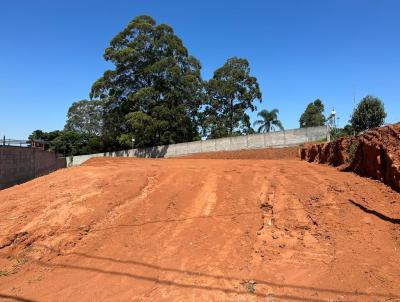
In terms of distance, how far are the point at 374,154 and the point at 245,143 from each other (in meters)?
23.2

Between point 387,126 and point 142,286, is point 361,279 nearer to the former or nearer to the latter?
point 142,286

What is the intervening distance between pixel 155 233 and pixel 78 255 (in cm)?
170

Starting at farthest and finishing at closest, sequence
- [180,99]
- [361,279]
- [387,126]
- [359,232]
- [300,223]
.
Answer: [180,99] → [387,126] → [300,223] → [359,232] → [361,279]

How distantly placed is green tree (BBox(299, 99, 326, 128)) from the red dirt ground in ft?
152

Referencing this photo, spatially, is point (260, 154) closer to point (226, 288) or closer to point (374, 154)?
point (374, 154)

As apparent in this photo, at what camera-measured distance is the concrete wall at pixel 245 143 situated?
30.8 m

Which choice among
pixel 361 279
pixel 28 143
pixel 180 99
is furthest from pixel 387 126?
pixel 180 99

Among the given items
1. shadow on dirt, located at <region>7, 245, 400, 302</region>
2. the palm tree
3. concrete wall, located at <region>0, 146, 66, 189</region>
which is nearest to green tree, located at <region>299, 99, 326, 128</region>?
the palm tree

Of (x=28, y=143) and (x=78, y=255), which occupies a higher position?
(x=28, y=143)

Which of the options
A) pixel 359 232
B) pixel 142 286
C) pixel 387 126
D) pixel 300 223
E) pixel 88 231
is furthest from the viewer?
pixel 387 126

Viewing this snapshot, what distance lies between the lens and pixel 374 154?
11125 mm

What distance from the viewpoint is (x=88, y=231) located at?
974 cm

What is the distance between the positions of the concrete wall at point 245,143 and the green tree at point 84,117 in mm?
41341

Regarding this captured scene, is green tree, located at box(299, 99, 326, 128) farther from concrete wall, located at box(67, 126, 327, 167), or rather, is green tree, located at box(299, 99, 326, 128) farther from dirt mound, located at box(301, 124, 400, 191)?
dirt mound, located at box(301, 124, 400, 191)
